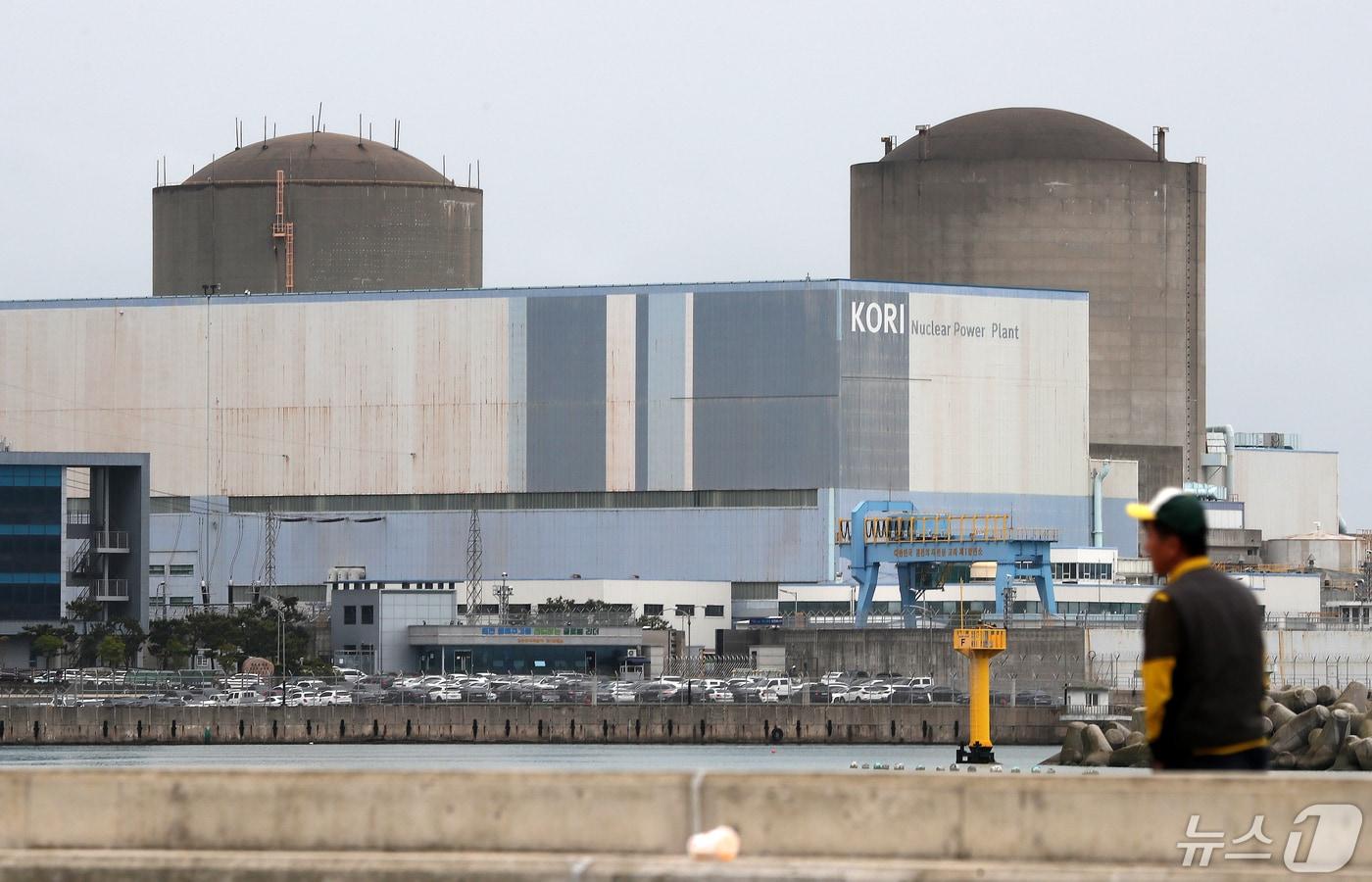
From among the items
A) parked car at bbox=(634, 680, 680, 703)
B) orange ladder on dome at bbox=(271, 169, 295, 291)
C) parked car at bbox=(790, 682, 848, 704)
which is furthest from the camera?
orange ladder on dome at bbox=(271, 169, 295, 291)

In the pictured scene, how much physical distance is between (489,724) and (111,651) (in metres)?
22.8

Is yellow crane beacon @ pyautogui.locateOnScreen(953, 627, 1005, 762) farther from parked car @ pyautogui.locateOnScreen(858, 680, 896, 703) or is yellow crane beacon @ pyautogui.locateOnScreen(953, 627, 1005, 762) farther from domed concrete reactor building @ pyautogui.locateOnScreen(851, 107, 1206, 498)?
domed concrete reactor building @ pyautogui.locateOnScreen(851, 107, 1206, 498)

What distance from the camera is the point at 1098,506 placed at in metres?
129

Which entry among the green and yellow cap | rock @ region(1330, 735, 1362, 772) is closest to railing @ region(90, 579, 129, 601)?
rock @ region(1330, 735, 1362, 772)

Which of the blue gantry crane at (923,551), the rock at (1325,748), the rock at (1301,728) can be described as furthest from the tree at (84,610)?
the rock at (1325,748)

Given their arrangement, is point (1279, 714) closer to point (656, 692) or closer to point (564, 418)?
point (656, 692)

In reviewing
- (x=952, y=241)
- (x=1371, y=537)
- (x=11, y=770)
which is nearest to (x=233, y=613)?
(x=952, y=241)

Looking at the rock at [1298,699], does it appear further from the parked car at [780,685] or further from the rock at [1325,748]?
the parked car at [780,685]

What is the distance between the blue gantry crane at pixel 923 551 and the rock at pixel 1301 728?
3979 cm

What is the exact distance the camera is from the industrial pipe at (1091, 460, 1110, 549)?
422 feet

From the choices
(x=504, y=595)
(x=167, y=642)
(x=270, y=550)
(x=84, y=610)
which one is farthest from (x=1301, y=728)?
(x=270, y=550)

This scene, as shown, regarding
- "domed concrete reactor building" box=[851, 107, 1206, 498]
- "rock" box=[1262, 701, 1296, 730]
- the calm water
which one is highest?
"domed concrete reactor building" box=[851, 107, 1206, 498]

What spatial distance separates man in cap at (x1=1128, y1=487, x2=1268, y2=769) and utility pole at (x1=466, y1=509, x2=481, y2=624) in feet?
371

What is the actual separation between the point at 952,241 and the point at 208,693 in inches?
2305
